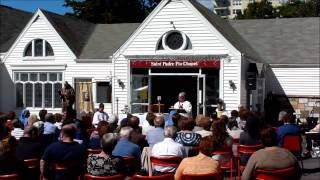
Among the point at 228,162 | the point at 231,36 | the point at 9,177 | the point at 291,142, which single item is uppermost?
the point at 231,36

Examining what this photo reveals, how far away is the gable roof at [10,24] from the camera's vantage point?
102 feet

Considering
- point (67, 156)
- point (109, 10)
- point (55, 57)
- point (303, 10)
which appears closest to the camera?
point (67, 156)

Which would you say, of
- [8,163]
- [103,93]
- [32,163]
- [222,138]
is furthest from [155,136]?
[103,93]

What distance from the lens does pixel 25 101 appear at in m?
27.8

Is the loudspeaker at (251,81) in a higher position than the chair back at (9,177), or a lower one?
higher

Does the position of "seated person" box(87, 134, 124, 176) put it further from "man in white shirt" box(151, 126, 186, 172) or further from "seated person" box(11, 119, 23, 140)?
"seated person" box(11, 119, 23, 140)

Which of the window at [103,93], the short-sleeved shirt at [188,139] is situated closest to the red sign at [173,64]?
the window at [103,93]

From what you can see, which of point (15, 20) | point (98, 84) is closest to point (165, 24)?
point (98, 84)

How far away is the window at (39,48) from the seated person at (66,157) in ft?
66.3

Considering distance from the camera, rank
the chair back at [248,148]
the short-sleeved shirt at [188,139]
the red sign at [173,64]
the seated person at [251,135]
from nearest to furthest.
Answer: the short-sleeved shirt at [188,139] → the chair back at [248,148] → the seated person at [251,135] → the red sign at [173,64]

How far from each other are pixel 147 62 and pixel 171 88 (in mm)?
2408

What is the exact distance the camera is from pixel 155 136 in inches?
427

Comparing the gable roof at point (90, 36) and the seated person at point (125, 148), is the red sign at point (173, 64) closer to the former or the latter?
the gable roof at point (90, 36)

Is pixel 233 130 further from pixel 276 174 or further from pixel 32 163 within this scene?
pixel 276 174
